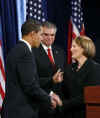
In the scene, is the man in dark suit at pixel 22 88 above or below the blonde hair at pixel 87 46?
below

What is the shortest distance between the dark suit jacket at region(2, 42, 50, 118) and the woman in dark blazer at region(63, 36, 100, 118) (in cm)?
24

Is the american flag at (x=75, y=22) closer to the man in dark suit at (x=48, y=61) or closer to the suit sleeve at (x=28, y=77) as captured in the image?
the man in dark suit at (x=48, y=61)

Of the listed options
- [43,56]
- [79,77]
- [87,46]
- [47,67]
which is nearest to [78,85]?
[79,77]

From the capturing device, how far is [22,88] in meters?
2.31

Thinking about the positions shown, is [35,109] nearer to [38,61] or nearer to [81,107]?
[81,107]

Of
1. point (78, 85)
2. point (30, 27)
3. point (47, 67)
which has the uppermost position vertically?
point (30, 27)

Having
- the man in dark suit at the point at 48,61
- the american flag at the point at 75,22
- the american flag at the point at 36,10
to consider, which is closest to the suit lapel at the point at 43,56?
the man in dark suit at the point at 48,61

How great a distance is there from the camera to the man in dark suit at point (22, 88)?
227cm

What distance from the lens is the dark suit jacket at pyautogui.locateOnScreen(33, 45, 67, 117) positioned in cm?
296

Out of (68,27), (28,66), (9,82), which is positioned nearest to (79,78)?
(28,66)

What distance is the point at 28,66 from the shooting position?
2.27 metres

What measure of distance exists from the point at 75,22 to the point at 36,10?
1.01 metres

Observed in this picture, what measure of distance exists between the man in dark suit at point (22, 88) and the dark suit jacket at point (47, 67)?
1.86 feet

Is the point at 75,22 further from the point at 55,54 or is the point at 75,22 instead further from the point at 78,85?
the point at 78,85
